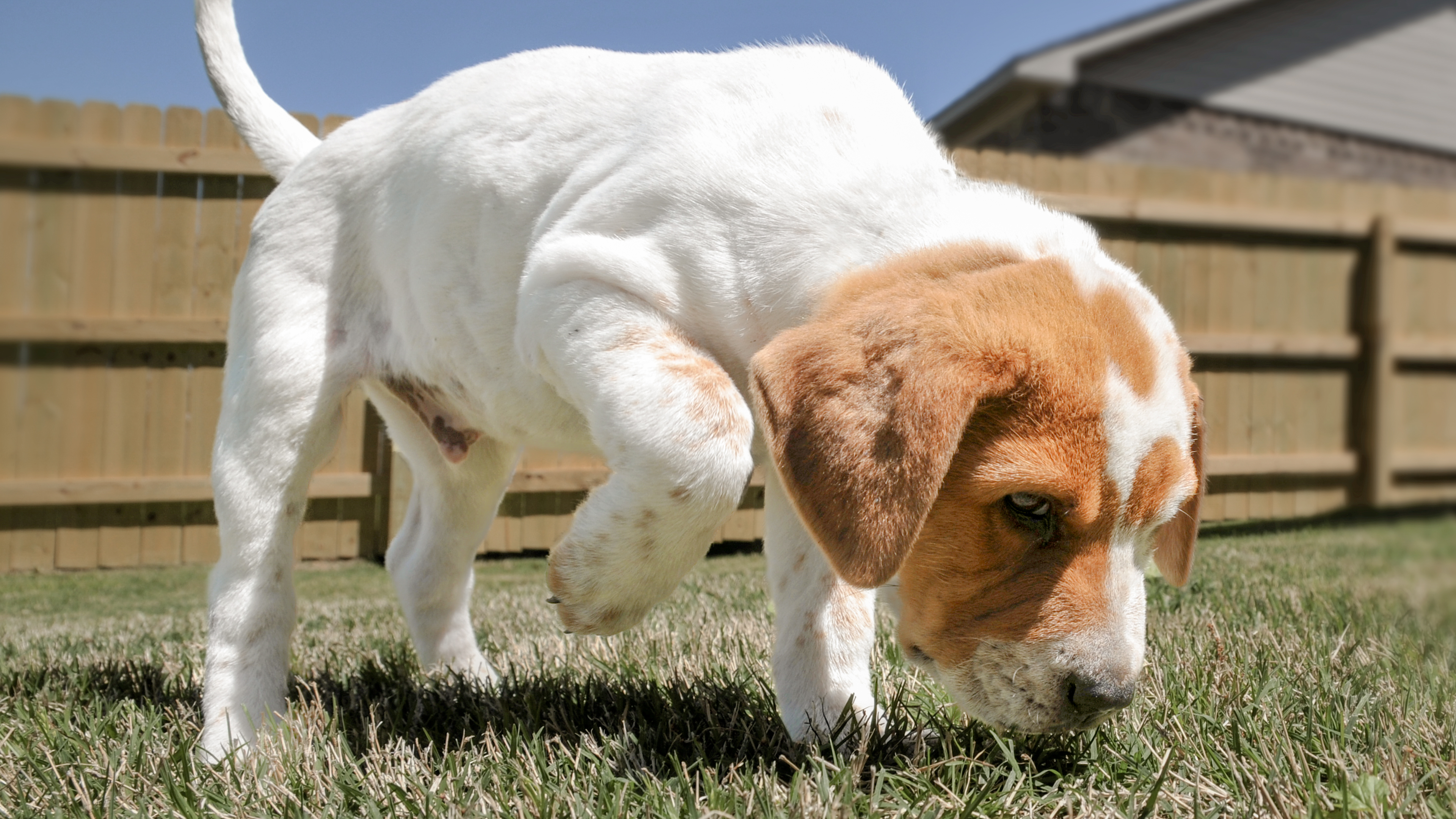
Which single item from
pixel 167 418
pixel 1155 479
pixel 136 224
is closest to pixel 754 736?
pixel 1155 479

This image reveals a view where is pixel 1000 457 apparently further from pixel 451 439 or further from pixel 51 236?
pixel 51 236

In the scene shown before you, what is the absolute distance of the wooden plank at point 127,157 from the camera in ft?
8.62

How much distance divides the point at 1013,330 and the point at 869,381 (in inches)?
10.5

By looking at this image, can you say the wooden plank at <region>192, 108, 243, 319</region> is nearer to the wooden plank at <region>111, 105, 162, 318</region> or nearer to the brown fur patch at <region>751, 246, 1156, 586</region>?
the wooden plank at <region>111, 105, 162, 318</region>

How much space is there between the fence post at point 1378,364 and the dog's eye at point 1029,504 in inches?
27.0

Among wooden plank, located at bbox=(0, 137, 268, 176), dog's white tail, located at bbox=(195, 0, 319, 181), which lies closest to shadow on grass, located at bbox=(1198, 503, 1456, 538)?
wooden plank, located at bbox=(0, 137, 268, 176)

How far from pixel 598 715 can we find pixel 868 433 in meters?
1.20

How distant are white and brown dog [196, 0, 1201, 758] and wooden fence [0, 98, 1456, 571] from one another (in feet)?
0.91

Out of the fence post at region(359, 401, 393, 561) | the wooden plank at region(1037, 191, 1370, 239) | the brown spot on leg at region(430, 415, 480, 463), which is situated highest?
the wooden plank at region(1037, 191, 1370, 239)

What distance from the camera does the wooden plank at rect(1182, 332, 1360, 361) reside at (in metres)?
1.07

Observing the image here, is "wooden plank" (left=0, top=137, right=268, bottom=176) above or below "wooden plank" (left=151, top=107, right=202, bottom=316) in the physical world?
above

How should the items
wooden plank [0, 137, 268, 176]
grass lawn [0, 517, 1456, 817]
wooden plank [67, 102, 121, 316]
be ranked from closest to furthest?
grass lawn [0, 517, 1456, 817], wooden plank [0, 137, 268, 176], wooden plank [67, 102, 121, 316]

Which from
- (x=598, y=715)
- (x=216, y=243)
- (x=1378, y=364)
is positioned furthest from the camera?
(x=216, y=243)

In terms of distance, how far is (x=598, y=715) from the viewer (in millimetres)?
Result: 2508
